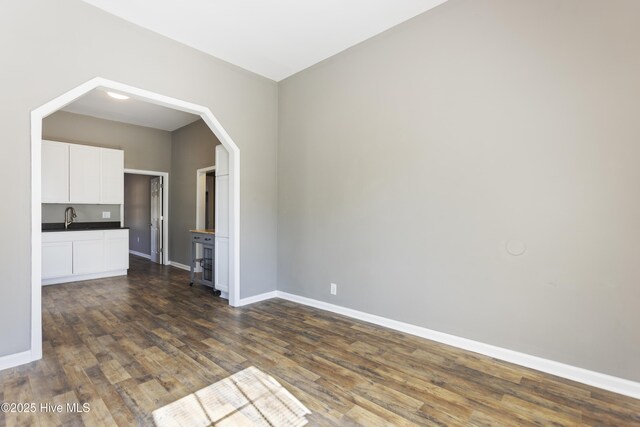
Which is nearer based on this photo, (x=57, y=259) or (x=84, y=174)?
(x=57, y=259)

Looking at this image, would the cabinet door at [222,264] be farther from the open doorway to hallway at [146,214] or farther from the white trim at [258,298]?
the open doorway to hallway at [146,214]

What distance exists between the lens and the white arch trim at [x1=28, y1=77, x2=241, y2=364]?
8.13 ft

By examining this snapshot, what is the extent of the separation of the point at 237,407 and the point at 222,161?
332 cm

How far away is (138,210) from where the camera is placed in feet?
26.9

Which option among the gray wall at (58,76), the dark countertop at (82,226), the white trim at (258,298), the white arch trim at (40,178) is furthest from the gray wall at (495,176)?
the dark countertop at (82,226)

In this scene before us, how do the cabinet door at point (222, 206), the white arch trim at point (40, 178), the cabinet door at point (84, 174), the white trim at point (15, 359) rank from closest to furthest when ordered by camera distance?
the white trim at point (15, 359) → the white arch trim at point (40, 178) → the cabinet door at point (222, 206) → the cabinet door at point (84, 174)

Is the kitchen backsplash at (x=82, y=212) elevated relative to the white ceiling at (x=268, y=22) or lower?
lower

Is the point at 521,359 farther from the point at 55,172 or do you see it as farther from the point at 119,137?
the point at 119,137

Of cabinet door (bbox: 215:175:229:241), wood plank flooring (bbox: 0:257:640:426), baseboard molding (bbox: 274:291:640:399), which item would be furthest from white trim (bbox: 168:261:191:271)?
baseboard molding (bbox: 274:291:640:399)

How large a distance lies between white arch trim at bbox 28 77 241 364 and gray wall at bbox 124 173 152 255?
4.91m

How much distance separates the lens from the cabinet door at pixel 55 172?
16.8 ft

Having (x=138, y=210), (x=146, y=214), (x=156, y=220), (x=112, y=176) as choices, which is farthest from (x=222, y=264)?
(x=138, y=210)

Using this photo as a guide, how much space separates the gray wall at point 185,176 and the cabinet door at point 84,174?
145 centimetres

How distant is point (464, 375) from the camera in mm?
2283
